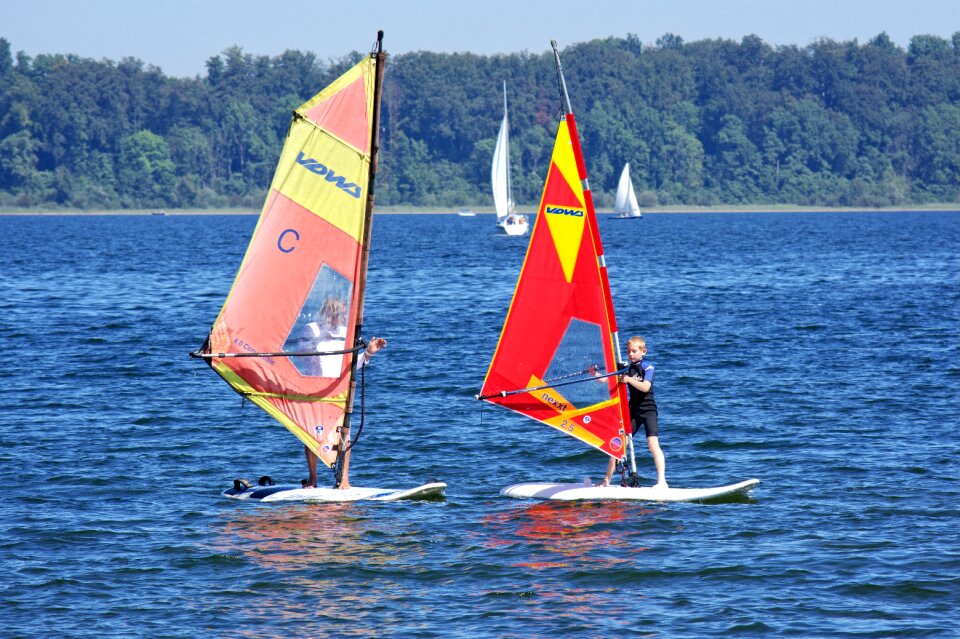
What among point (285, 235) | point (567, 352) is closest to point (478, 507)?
point (567, 352)

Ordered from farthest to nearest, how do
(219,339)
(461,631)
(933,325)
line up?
(933,325), (219,339), (461,631)

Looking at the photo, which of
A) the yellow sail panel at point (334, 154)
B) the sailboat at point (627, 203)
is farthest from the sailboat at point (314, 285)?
the sailboat at point (627, 203)

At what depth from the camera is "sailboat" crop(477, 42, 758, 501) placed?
19.9 metres

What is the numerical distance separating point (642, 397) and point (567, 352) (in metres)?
1.29

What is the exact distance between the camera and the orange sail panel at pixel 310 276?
1878 centimetres

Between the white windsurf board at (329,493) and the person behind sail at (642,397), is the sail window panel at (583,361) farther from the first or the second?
the white windsurf board at (329,493)

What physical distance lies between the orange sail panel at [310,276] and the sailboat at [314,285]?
14 mm

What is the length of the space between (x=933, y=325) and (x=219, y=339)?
32.4m

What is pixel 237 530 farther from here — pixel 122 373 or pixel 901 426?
pixel 122 373

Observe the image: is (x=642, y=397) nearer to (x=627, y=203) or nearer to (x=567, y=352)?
(x=567, y=352)

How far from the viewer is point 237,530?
61.0ft

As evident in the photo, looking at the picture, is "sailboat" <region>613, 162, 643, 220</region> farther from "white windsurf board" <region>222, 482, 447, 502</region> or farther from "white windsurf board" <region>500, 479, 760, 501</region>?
"white windsurf board" <region>222, 482, 447, 502</region>

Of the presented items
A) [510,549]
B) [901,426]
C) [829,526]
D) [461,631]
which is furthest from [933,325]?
[461,631]

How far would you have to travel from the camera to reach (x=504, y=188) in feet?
386
